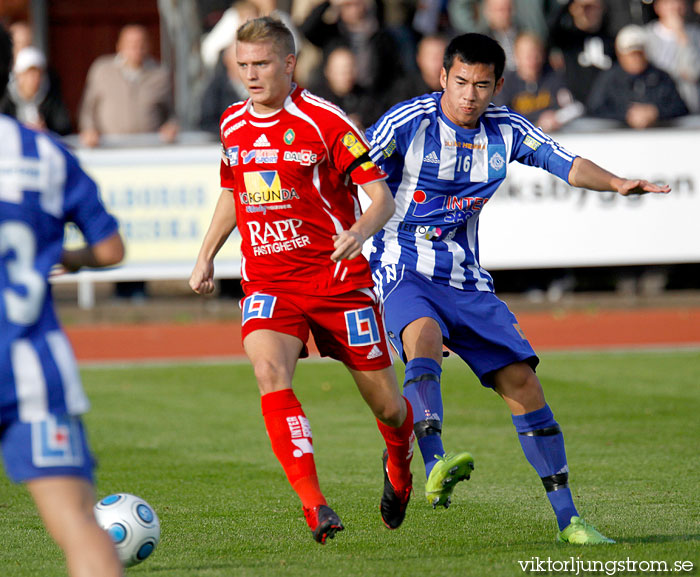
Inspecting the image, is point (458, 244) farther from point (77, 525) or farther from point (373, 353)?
point (77, 525)

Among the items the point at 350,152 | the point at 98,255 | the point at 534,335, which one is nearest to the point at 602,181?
the point at 350,152

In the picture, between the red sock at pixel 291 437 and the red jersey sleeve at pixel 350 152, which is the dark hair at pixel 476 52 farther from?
the red sock at pixel 291 437

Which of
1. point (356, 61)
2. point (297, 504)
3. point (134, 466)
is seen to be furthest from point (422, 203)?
point (356, 61)

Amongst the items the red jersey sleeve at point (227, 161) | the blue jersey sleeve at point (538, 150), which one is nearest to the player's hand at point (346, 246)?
the red jersey sleeve at point (227, 161)

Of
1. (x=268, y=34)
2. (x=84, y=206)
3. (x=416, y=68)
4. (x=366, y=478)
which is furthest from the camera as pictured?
(x=416, y=68)

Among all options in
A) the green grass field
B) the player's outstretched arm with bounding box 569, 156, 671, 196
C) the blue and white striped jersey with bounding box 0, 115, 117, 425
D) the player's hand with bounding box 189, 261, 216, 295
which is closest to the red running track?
the green grass field

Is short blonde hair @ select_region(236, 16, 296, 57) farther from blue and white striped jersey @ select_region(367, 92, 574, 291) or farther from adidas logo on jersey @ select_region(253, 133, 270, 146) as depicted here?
blue and white striped jersey @ select_region(367, 92, 574, 291)

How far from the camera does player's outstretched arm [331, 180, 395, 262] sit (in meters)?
4.78

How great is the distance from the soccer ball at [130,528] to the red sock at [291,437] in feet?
1.98

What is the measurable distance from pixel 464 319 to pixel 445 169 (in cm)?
78

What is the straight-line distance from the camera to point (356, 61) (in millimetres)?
14266

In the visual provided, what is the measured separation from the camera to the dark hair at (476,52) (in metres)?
5.73

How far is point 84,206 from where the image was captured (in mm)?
3557

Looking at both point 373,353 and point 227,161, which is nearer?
point 373,353
